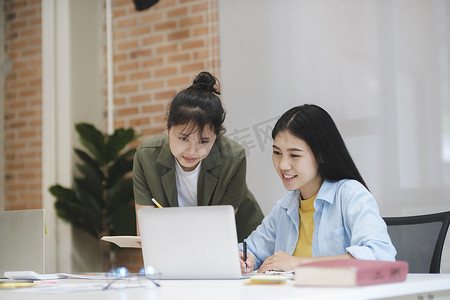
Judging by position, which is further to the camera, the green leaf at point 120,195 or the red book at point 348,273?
the green leaf at point 120,195

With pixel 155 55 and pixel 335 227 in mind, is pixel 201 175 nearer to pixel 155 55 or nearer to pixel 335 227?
pixel 335 227

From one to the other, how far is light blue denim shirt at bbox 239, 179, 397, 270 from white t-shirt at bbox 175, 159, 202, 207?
364 millimetres

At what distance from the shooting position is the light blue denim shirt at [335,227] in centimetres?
163

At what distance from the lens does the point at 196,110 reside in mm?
2188

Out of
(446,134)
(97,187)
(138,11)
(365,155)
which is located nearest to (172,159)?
(365,155)

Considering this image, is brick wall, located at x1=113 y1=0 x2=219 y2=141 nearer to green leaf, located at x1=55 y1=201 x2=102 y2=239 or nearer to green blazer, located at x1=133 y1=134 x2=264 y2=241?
green leaf, located at x1=55 y1=201 x2=102 y2=239

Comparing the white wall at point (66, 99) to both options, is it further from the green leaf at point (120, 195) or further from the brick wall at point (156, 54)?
the green leaf at point (120, 195)

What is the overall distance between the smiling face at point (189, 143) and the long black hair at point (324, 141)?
369mm

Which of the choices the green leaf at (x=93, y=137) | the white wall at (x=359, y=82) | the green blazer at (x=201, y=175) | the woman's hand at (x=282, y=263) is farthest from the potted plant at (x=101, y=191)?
the woman's hand at (x=282, y=263)

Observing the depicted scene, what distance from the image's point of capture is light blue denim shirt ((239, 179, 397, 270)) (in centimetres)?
163

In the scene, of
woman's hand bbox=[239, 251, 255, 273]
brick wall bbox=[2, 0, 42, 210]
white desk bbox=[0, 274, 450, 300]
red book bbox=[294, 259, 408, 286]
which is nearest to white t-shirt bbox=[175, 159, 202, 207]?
woman's hand bbox=[239, 251, 255, 273]

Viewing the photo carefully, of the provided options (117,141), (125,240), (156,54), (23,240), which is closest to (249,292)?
(125,240)

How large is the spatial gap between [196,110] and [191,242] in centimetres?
79

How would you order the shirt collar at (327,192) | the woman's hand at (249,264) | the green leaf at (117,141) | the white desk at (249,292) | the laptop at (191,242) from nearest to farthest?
the white desk at (249,292) < the laptop at (191,242) < the woman's hand at (249,264) < the shirt collar at (327,192) < the green leaf at (117,141)
